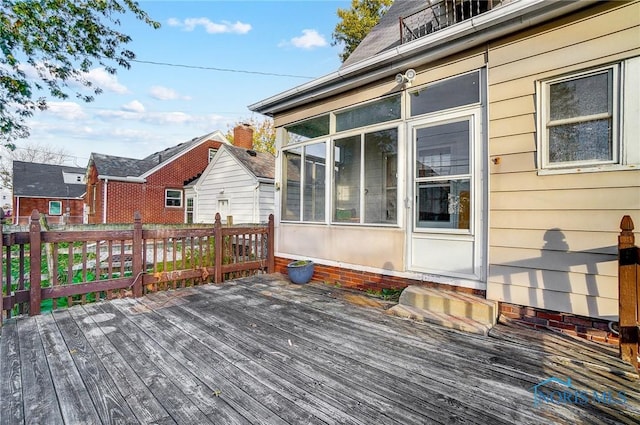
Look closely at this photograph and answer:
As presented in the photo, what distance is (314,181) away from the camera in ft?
16.8

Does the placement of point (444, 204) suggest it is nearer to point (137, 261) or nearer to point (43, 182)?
point (137, 261)

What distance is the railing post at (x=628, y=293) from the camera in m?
2.13

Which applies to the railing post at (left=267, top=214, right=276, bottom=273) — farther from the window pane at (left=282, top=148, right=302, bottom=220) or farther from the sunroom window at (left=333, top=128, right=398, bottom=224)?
the sunroom window at (left=333, top=128, right=398, bottom=224)

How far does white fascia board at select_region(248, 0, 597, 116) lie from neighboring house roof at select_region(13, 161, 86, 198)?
28.7 m

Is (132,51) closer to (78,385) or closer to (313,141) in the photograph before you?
(313,141)

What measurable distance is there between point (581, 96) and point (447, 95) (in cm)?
130

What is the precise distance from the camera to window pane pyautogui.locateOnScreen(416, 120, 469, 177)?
3422 millimetres

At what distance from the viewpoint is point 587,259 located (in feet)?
8.35

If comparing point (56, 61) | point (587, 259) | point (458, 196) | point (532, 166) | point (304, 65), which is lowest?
point (587, 259)

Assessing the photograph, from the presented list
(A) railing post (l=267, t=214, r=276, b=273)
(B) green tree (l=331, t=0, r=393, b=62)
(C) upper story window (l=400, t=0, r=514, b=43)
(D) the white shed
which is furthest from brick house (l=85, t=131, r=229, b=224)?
(C) upper story window (l=400, t=0, r=514, b=43)

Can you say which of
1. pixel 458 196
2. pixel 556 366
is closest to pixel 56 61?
pixel 458 196

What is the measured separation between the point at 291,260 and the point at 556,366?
4071 mm

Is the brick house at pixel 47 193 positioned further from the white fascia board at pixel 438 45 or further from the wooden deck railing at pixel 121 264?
the white fascia board at pixel 438 45

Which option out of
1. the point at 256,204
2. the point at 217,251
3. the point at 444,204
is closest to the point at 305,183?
the point at 217,251
